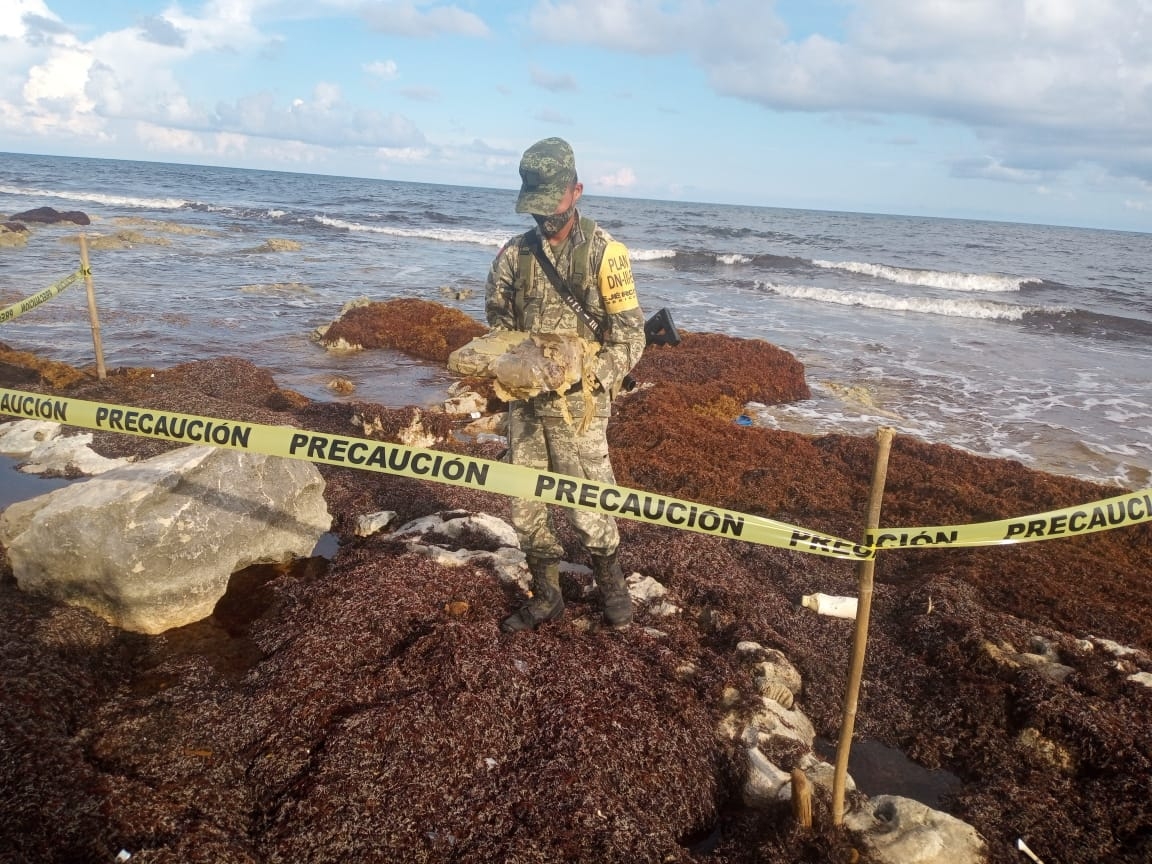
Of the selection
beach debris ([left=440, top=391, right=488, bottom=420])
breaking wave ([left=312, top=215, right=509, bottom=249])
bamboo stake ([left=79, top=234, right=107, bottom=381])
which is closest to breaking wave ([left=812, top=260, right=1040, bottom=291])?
breaking wave ([left=312, top=215, right=509, bottom=249])

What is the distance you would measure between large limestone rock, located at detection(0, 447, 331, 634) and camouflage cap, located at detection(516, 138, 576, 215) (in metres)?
2.92

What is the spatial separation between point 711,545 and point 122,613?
414 cm

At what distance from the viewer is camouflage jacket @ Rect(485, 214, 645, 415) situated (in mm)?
3678

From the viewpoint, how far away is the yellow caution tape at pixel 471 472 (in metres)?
3.00

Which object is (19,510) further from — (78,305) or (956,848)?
(78,305)

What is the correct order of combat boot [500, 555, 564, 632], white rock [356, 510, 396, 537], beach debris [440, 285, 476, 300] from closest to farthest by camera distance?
combat boot [500, 555, 564, 632] < white rock [356, 510, 396, 537] < beach debris [440, 285, 476, 300]

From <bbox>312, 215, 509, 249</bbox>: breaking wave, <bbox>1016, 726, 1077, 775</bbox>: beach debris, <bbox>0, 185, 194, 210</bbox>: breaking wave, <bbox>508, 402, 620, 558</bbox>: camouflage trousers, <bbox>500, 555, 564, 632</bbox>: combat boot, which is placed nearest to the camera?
<bbox>1016, 726, 1077, 775</bbox>: beach debris

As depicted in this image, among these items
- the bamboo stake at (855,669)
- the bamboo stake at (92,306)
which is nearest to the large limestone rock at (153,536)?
the bamboo stake at (855,669)

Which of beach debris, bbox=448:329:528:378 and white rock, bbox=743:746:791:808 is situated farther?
beach debris, bbox=448:329:528:378

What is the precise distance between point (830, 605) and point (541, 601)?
7.09 feet

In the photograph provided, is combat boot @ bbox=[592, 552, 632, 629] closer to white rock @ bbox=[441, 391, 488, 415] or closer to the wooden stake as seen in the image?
the wooden stake

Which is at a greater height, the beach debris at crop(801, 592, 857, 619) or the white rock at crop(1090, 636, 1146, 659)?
the white rock at crop(1090, 636, 1146, 659)

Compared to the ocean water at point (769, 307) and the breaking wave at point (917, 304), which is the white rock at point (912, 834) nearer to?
the ocean water at point (769, 307)

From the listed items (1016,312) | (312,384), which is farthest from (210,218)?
(1016,312)
